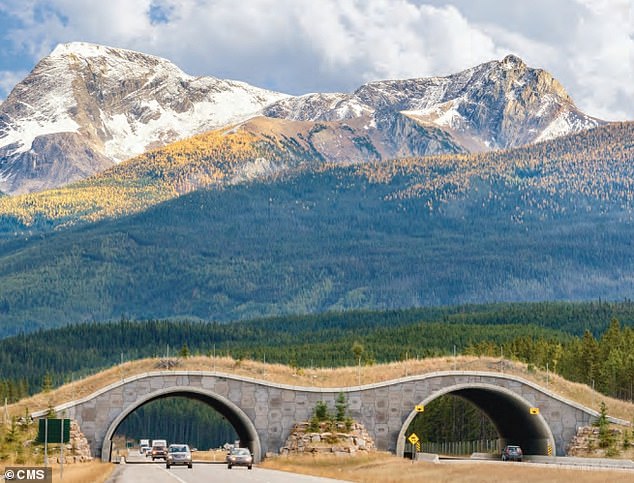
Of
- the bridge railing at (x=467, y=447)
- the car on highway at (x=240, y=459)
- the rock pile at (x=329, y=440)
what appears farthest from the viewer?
the bridge railing at (x=467, y=447)

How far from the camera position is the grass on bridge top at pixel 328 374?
4530 inches

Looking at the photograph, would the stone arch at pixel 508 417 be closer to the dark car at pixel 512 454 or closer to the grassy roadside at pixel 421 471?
the dark car at pixel 512 454

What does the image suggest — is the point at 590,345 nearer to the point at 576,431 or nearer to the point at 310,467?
the point at 576,431

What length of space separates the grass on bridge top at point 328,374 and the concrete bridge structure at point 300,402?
1234 mm

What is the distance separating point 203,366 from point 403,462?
909 inches

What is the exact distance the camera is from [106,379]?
11575 cm

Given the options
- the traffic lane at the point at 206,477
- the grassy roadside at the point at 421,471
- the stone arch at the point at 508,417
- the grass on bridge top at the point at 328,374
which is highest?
the grass on bridge top at the point at 328,374

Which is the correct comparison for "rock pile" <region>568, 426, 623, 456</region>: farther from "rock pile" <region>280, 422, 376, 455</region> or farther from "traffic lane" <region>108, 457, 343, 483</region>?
"traffic lane" <region>108, 457, 343, 483</region>

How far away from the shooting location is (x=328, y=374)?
120 meters

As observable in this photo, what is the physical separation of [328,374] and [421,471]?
31933mm

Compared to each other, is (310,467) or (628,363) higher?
(628,363)

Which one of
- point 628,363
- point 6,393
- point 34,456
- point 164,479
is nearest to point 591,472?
point 164,479

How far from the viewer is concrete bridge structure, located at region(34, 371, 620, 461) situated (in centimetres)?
11331

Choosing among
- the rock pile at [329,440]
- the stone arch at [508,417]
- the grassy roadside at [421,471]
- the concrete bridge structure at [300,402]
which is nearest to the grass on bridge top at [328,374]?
the concrete bridge structure at [300,402]
